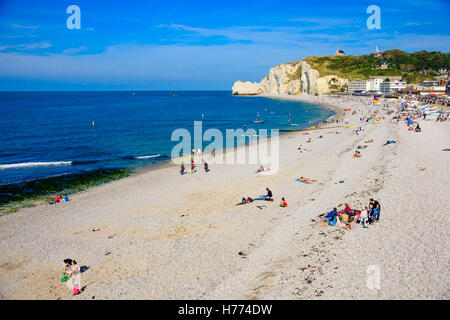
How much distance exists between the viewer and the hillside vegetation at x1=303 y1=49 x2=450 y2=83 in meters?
144

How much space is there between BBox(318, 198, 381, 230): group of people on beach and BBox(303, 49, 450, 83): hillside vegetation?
14334cm

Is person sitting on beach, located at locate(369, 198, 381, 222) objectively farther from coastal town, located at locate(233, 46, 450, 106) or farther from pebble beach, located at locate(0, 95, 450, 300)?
coastal town, located at locate(233, 46, 450, 106)

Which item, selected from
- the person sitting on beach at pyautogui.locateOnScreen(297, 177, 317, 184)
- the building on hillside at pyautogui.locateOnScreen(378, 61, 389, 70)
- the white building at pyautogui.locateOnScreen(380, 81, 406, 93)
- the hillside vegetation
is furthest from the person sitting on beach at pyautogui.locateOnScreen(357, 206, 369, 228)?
the building on hillside at pyautogui.locateOnScreen(378, 61, 389, 70)

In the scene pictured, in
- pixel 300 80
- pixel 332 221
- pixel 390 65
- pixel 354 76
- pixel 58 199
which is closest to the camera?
pixel 332 221

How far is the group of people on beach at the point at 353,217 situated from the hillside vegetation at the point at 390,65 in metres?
143

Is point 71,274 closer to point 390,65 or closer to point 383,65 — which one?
point 383,65

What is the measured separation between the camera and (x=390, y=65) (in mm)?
164250

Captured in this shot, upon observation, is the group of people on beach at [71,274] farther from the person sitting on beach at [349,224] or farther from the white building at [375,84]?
the white building at [375,84]

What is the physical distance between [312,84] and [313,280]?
161352 mm

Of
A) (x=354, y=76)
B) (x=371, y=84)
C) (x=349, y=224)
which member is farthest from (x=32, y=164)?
(x=354, y=76)

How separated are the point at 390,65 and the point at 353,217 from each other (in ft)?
611

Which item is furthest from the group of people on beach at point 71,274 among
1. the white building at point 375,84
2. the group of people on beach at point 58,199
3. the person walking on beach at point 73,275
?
the white building at point 375,84

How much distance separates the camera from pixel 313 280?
9664 mm
